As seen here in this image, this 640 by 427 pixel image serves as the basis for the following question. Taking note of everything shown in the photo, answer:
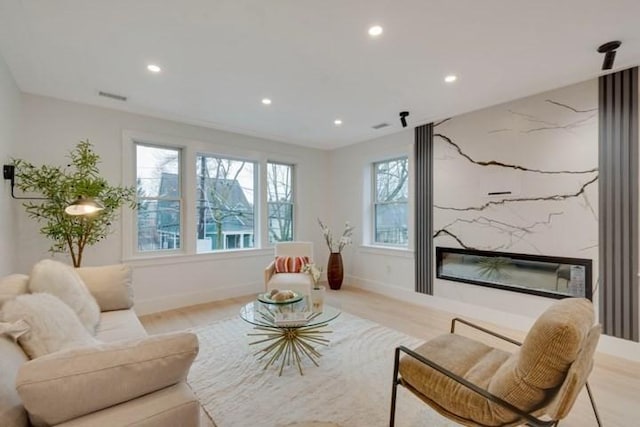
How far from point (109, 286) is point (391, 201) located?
12.7ft

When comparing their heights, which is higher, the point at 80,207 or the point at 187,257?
the point at 80,207

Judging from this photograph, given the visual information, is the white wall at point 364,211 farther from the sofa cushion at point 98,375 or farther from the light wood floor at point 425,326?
the sofa cushion at point 98,375

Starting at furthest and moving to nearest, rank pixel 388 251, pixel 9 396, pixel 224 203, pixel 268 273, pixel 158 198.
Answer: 1. pixel 388 251
2. pixel 224 203
3. pixel 158 198
4. pixel 268 273
5. pixel 9 396

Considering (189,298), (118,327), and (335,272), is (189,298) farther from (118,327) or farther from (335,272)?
(335,272)

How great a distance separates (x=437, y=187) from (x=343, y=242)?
6.08 feet

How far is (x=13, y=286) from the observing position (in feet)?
5.74

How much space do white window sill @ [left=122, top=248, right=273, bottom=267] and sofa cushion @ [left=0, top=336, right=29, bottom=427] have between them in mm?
2901

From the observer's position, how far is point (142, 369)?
3.33 feet

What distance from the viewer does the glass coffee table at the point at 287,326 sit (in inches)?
93.2

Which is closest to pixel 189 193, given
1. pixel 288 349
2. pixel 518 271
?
pixel 288 349

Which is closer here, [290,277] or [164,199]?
[290,277]

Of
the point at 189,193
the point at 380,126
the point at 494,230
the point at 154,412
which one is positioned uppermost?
the point at 380,126

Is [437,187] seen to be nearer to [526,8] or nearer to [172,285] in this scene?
[526,8]

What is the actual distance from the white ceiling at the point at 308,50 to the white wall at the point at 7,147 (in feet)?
0.54
